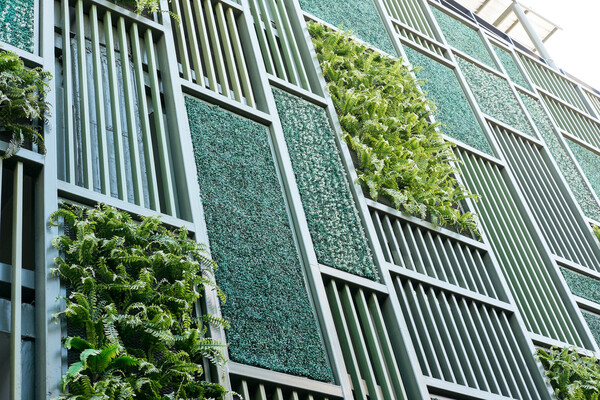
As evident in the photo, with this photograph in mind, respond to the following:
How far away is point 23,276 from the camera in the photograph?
484 centimetres

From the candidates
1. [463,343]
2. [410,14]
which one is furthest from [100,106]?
[410,14]

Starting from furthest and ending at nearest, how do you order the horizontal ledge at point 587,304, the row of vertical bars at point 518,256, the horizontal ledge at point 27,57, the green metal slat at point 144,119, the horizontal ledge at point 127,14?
the horizontal ledge at point 587,304
the row of vertical bars at point 518,256
the horizontal ledge at point 127,14
the green metal slat at point 144,119
the horizontal ledge at point 27,57

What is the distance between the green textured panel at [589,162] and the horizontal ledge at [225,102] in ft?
23.7

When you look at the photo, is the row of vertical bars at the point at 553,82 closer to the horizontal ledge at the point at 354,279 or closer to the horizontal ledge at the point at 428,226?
the horizontal ledge at the point at 428,226

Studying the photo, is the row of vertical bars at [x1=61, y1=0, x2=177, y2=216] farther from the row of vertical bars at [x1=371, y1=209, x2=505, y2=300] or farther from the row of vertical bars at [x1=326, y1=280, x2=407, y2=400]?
the row of vertical bars at [x1=371, y1=209, x2=505, y2=300]

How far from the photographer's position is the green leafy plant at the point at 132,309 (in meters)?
4.52

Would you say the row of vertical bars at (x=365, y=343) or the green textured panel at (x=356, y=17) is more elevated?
the green textured panel at (x=356, y=17)

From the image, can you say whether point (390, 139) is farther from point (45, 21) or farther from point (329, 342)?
point (45, 21)

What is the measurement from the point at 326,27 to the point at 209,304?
5.20 metres

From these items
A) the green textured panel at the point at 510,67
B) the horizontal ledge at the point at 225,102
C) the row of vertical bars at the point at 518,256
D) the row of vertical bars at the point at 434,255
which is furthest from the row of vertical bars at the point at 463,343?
the green textured panel at the point at 510,67

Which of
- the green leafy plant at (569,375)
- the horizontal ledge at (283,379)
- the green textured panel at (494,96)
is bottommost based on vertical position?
the horizontal ledge at (283,379)

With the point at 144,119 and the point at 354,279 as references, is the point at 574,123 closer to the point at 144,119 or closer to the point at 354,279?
the point at 354,279

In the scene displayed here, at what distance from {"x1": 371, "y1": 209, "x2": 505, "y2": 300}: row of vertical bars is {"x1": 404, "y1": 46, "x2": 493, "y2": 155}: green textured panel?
214 centimetres

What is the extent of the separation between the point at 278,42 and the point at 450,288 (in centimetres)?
347
